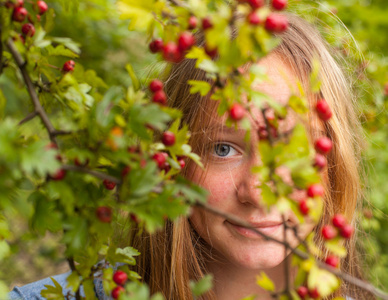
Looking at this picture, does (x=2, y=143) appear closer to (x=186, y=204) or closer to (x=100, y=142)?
(x=100, y=142)

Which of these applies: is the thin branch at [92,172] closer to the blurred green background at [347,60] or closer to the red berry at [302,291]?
the red berry at [302,291]

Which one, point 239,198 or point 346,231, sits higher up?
point 346,231

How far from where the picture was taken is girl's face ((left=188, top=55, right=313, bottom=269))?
4.65ft

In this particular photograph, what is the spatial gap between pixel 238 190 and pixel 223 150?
0.66 feet

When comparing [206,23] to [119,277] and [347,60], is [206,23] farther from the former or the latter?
[347,60]

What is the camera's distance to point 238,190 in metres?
1.42

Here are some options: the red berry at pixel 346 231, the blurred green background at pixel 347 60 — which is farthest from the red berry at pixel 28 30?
the blurred green background at pixel 347 60

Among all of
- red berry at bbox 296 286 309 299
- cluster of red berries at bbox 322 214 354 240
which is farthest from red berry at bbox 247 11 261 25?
red berry at bbox 296 286 309 299

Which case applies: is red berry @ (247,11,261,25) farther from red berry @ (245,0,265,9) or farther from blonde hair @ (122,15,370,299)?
blonde hair @ (122,15,370,299)

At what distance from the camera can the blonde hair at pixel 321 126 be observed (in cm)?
162

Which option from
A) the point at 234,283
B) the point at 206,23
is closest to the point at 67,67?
the point at 206,23

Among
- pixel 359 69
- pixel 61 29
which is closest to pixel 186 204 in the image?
pixel 359 69

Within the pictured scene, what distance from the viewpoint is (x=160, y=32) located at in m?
0.94

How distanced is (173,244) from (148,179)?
3.48 feet
